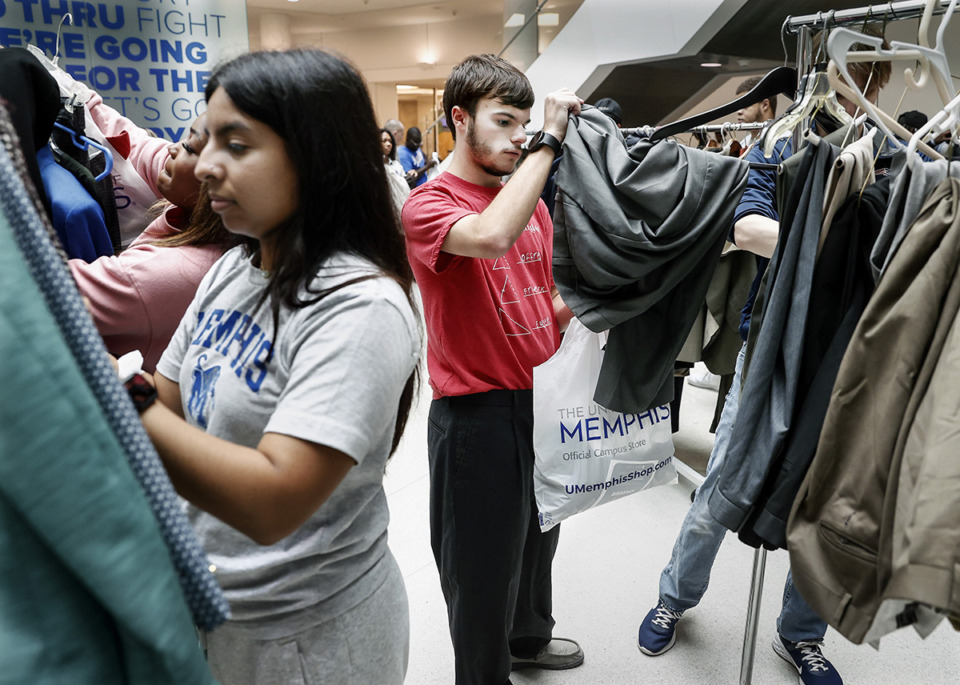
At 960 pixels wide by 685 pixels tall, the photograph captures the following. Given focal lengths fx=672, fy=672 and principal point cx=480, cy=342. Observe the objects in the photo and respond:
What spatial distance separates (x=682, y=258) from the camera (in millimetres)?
1494

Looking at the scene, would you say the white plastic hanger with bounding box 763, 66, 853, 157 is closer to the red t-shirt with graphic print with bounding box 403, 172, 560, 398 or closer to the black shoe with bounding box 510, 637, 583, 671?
the red t-shirt with graphic print with bounding box 403, 172, 560, 398

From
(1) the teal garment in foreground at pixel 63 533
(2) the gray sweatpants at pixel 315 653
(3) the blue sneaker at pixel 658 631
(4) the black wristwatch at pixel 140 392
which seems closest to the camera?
(1) the teal garment in foreground at pixel 63 533

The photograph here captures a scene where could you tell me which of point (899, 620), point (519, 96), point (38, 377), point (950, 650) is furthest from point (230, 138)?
point (950, 650)

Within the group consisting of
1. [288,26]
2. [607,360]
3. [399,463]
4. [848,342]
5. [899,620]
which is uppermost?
[288,26]

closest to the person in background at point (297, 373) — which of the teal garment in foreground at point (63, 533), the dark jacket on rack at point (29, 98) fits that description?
the teal garment in foreground at point (63, 533)

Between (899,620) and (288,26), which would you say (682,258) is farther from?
(288,26)

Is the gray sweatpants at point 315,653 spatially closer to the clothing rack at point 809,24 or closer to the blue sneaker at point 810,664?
the clothing rack at point 809,24

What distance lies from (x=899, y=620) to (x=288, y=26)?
13.3 meters

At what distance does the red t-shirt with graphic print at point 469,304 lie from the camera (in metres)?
1.54

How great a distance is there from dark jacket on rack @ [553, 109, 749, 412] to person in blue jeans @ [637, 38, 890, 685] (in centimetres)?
11

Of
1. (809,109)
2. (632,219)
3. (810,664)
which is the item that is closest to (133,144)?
(632,219)

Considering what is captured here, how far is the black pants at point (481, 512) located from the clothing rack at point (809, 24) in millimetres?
635

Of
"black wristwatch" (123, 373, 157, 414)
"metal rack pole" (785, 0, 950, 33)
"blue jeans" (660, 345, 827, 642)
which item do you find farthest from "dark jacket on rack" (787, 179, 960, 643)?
"black wristwatch" (123, 373, 157, 414)

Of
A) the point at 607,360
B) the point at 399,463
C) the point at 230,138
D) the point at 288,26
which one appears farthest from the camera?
the point at 288,26
